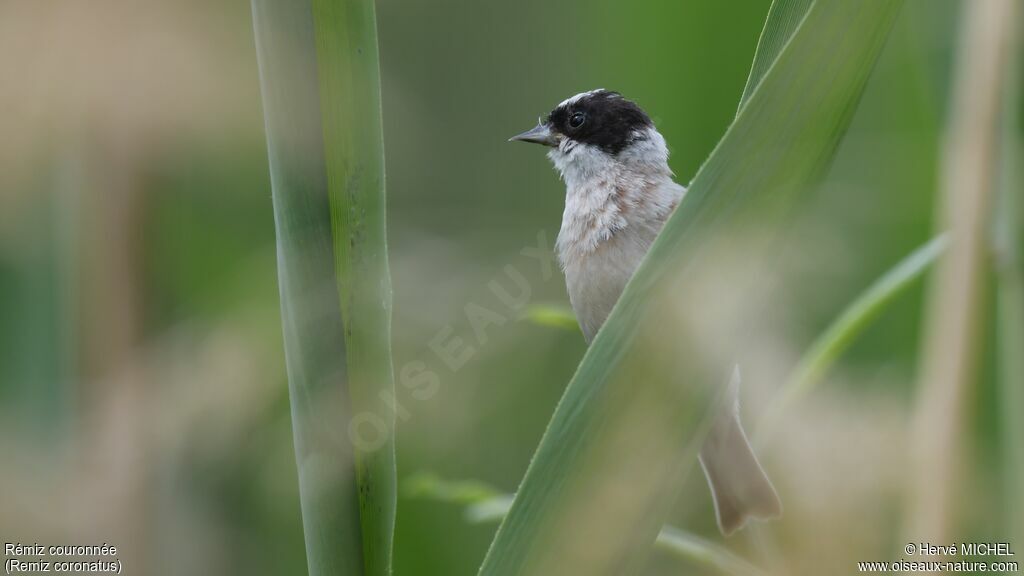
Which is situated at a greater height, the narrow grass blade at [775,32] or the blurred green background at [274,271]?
the narrow grass blade at [775,32]

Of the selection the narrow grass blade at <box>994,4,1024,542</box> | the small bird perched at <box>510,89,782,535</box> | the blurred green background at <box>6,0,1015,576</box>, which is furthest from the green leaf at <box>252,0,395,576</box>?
the small bird perched at <box>510,89,782,535</box>

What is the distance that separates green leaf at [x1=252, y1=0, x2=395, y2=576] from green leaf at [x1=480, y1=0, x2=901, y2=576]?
0.32 feet

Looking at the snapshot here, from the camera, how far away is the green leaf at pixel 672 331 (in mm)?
567

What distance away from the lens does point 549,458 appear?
1.87 feet

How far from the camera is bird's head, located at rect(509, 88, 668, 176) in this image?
5.56ft

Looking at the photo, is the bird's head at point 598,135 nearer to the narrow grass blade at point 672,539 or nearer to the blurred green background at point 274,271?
the blurred green background at point 274,271

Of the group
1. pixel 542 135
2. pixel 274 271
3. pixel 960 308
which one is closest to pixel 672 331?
pixel 960 308

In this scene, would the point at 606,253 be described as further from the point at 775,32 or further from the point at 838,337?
the point at 775,32

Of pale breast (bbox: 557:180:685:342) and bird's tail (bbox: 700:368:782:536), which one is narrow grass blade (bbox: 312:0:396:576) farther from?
pale breast (bbox: 557:180:685:342)

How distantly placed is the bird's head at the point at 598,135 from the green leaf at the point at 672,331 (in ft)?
3.61

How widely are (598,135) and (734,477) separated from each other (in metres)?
0.67

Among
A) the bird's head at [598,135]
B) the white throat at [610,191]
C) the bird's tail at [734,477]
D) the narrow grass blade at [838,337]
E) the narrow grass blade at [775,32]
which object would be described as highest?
the narrow grass blade at [775,32]

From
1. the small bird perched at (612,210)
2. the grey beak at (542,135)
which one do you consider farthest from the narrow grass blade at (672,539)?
the grey beak at (542,135)

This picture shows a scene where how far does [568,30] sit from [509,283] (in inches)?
32.2
